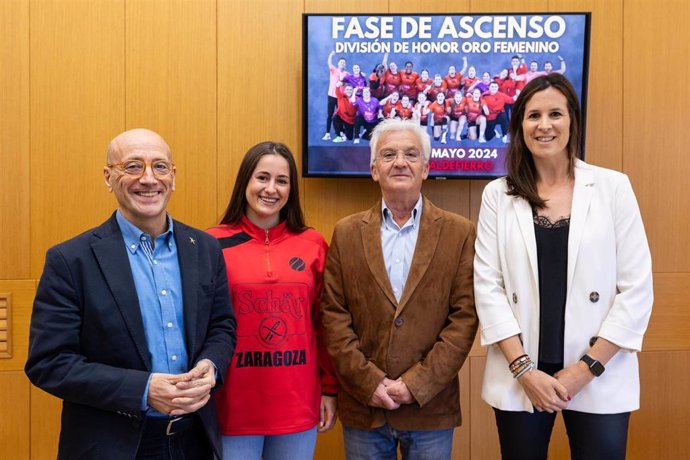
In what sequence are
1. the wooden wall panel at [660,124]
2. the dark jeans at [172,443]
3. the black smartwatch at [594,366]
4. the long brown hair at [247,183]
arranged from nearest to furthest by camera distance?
the dark jeans at [172,443] < the black smartwatch at [594,366] < the long brown hair at [247,183] < the wooden wall panel at [660,124]

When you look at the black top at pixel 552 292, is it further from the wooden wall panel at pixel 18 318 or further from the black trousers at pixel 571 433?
the wooden wall panel at pixel 18 318

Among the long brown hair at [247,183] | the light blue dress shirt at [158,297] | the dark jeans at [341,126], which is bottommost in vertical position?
the light blue dress shirt at [158,297]

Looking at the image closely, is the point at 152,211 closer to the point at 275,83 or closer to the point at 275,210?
the point at 275,210

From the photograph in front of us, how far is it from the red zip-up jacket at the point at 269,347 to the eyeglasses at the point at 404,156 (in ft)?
1.68

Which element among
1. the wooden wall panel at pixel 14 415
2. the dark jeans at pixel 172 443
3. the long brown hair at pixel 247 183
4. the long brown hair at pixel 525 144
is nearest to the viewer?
the dark jeans at pixel 172 443

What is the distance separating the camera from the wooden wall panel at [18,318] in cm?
A: 306

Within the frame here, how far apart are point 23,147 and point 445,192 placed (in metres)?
2.31

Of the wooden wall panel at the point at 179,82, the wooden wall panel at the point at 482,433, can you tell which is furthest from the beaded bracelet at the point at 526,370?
the wooden wall panel at the point at 179,82

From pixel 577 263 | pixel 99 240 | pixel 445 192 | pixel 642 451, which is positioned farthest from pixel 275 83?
pixel 642 451

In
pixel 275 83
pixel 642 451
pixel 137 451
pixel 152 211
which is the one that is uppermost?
pixel 275 83

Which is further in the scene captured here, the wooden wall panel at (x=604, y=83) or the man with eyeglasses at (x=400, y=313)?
the wooden wall panel at (x=604, y=83)

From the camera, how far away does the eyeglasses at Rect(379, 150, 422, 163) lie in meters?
2.12

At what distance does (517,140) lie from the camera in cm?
204

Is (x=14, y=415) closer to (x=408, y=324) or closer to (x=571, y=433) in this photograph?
(x=408, y=324)
